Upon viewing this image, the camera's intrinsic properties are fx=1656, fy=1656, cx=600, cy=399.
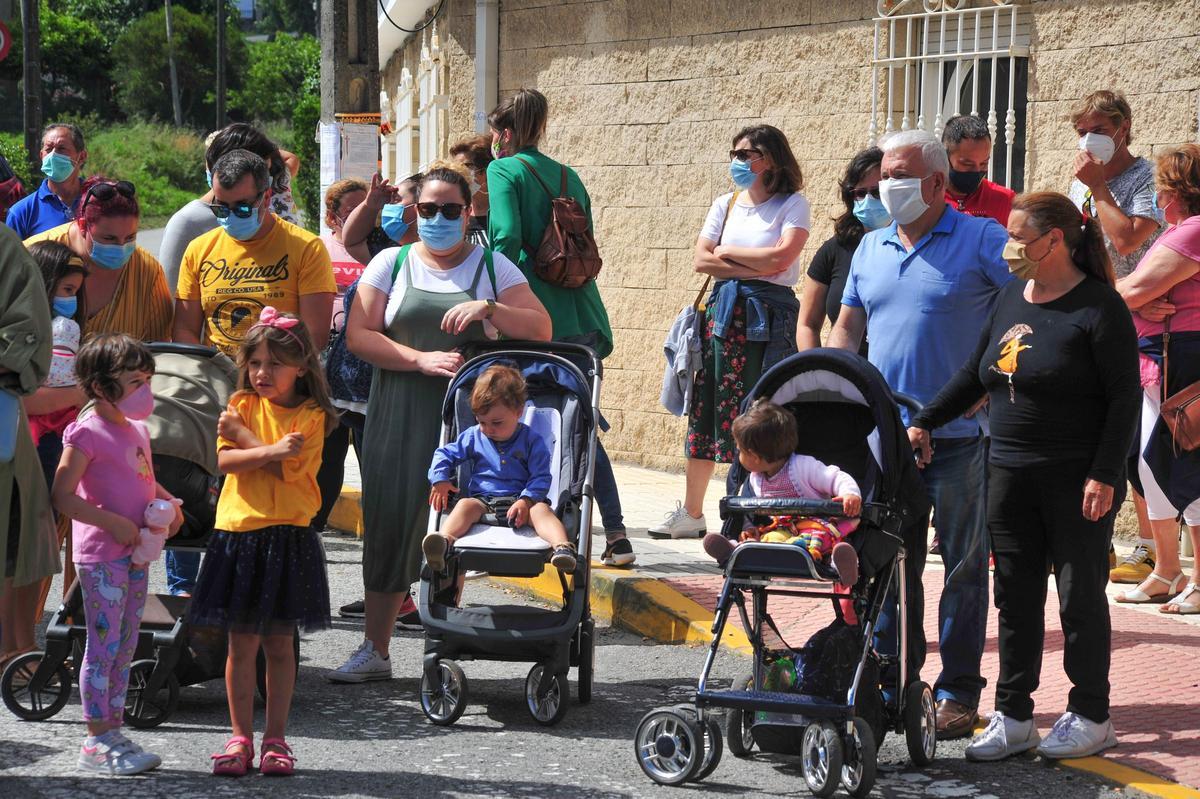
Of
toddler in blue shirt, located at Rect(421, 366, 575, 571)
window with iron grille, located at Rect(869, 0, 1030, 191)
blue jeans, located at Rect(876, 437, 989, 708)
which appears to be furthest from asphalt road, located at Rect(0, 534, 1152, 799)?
window with iron grille, located at Rect(869, 0, 1030, 191)

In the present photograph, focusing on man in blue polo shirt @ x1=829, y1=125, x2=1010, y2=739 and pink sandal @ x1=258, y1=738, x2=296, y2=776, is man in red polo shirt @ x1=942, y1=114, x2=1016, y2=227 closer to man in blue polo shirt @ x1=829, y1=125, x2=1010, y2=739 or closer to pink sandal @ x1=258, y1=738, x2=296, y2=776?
man in blue polo shirt @ x1=829, y1=125, x2=1010, y2=739

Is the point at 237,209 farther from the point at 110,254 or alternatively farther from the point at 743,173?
the point at 743,173

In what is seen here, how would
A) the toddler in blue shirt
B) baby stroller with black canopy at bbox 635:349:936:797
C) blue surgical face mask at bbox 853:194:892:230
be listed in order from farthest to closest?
blue surgical face mask at bbox 853:194:892:230 < the toddler in blue shirt < baby stroller with black canopy at bbox 635:349:936:797

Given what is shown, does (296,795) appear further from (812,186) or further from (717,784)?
(812,186)

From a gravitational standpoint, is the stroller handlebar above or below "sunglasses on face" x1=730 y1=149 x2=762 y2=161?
below

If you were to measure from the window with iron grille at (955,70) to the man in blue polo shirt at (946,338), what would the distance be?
343 centimetres

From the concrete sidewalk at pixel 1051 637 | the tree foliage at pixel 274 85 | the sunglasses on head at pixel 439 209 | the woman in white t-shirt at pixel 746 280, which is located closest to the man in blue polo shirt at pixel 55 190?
the sunglasses on head at pixel 439 209

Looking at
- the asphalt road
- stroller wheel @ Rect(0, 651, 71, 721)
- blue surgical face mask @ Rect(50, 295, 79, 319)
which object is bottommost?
the asphalt road

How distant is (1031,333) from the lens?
17.3ft

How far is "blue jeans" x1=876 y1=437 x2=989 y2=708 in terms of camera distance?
568cm

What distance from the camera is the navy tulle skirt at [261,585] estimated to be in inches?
203

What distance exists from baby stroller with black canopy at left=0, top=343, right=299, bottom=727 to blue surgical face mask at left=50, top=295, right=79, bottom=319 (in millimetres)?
346

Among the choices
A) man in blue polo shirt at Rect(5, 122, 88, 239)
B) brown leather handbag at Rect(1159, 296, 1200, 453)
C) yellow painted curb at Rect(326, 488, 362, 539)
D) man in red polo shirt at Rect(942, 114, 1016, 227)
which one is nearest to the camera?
brown leather handbag at Rect(1159, 296, 1200, 453)

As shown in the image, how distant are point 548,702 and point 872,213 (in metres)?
2.47
